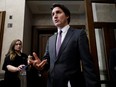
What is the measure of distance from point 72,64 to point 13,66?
1.16 m

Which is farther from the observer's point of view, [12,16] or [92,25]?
[12,16]

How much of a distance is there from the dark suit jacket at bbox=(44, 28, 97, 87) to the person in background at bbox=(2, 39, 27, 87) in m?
0.88

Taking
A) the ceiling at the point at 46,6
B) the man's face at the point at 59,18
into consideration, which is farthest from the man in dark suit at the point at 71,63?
the ceiling at the point at 46,6

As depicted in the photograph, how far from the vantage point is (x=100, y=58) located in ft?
6.48

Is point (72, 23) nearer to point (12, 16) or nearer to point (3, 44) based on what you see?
point (12, 16)

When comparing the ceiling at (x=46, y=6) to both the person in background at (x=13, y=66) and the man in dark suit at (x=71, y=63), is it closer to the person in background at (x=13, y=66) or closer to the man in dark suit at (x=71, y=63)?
the person in background at (x=13, y=66)

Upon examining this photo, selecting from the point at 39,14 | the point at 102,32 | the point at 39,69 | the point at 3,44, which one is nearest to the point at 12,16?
the point at 3,44

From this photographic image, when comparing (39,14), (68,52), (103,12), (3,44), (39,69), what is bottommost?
(39,69)

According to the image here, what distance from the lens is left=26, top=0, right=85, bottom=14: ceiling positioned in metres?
3.03

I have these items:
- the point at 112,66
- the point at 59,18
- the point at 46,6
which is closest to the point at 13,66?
the point at 59,18

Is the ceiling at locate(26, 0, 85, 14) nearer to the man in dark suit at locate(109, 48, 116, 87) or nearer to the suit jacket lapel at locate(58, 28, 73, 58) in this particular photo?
the man in dark suit at locate(109, 48, 116, 87)

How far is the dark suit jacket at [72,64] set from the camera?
3.31 ft

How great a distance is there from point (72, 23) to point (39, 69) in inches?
100

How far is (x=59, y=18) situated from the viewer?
1215mm
